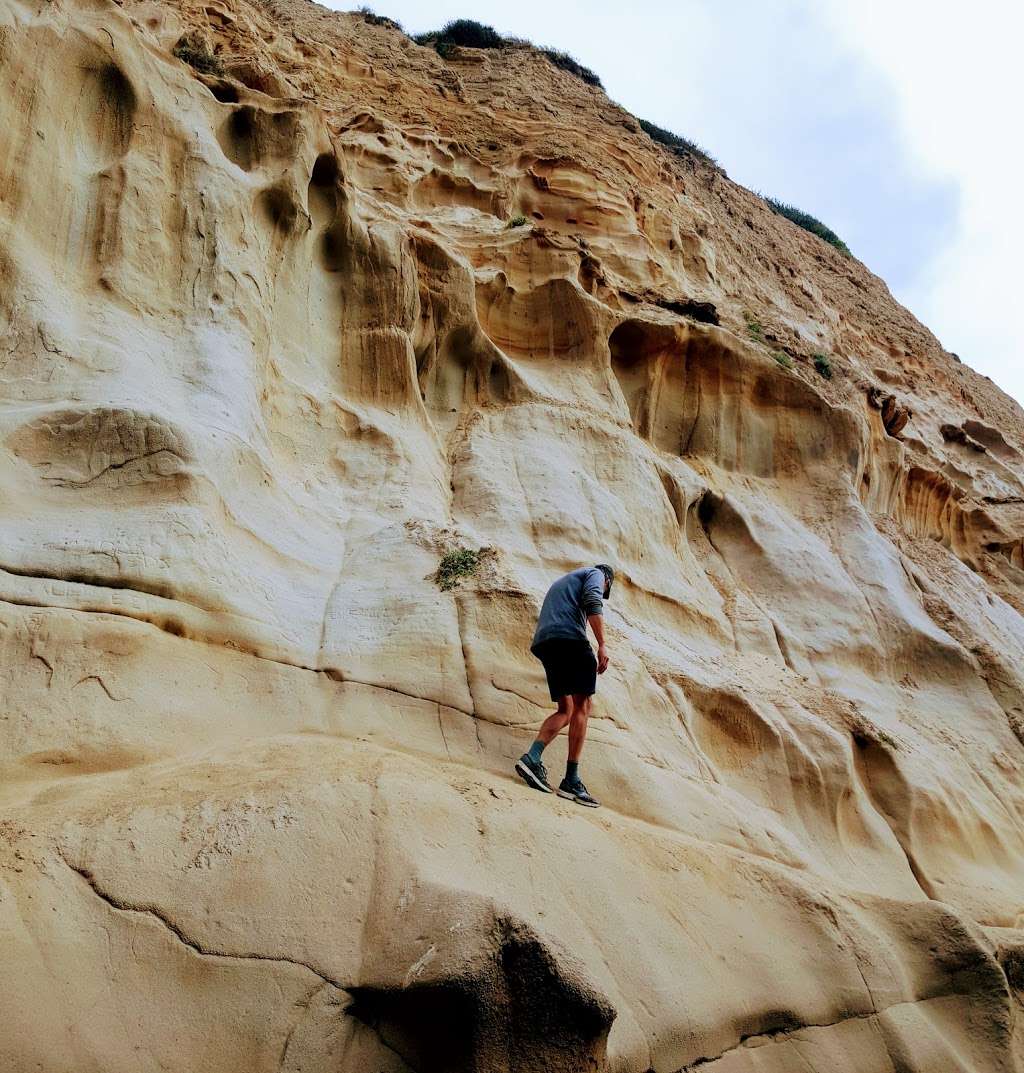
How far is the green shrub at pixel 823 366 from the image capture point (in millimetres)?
15738

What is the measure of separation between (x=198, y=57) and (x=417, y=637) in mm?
8136

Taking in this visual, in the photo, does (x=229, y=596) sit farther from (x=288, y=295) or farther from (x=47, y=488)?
(x=288, y=295)

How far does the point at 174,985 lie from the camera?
10.8 feet

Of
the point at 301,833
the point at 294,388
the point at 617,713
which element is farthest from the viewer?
the point at 294,388

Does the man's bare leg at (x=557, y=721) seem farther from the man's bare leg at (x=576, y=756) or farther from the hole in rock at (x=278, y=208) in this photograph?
the hole in rock at (x=278, y=208)

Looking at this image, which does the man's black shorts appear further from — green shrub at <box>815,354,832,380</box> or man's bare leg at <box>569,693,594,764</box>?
green shrub at <box>815,354,832,380</box>

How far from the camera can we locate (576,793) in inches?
215

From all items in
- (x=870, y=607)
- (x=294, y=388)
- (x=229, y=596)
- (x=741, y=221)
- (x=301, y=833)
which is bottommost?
(x=301, y=833)

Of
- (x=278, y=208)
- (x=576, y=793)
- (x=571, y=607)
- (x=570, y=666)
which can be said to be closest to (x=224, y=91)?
(x=278, y=208)

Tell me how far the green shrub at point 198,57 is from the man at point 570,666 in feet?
26.7

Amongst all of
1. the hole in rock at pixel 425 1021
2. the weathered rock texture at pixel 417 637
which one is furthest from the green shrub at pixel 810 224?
the hole in rock at pixel 425 1021

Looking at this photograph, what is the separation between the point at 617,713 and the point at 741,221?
18.4 m

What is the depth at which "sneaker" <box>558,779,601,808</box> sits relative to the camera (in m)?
5.42

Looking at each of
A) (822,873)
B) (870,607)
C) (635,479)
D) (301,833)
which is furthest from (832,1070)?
(870,607)
